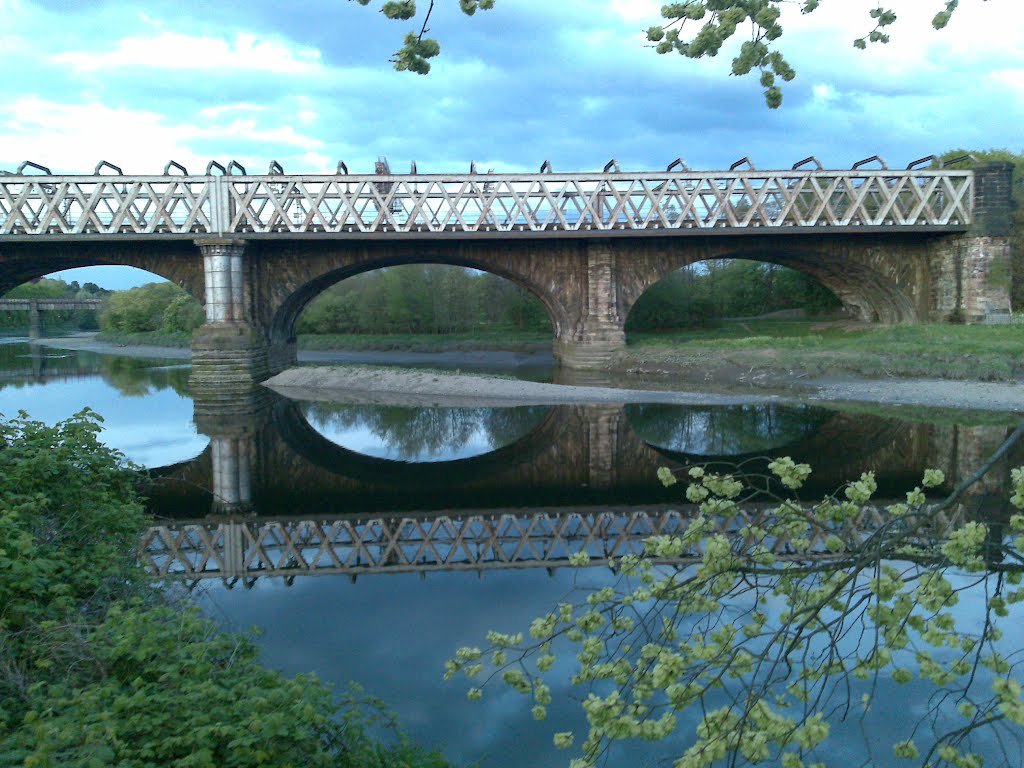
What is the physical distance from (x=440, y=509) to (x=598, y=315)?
74.0 feet

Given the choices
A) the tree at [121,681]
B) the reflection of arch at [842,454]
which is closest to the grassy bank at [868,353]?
the reflection of arch at [842,454]

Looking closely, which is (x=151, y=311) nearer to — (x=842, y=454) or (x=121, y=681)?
(x=842, y=454)

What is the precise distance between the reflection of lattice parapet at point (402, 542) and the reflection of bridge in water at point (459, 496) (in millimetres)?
32

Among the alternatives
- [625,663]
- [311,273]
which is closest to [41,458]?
[625,663]

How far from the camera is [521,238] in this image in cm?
3325

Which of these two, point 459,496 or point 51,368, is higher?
point 51,368

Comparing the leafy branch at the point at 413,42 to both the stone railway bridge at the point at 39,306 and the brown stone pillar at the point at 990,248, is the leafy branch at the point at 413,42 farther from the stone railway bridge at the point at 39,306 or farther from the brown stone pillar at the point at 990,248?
the stone railway bridge at the point at 39,306

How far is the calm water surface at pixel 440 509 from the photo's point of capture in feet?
24.7

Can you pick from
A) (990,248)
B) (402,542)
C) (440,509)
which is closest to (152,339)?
(990,248)

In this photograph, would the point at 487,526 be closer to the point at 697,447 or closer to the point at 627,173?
the point at 697,447

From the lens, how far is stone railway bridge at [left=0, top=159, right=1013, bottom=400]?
31359 millimetres

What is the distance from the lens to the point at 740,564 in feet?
12.4

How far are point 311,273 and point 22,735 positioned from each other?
30752mm

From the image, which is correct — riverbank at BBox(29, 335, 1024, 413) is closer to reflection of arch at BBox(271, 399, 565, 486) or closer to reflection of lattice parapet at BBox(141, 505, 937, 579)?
reflection of arch at BBox(271, 399, 565, 486)
